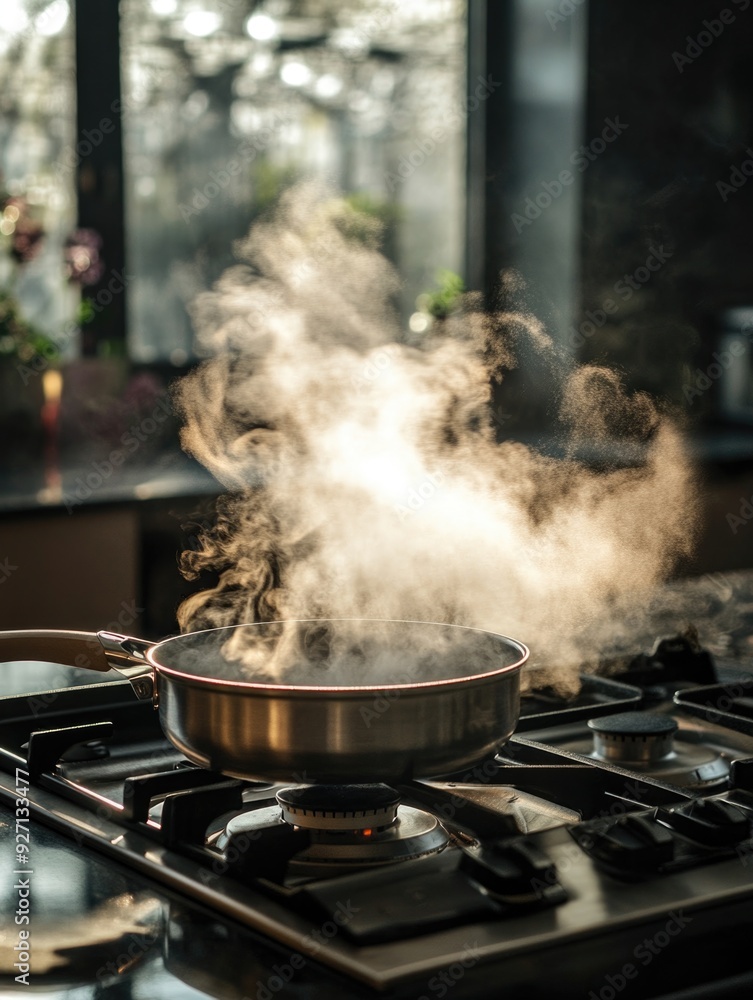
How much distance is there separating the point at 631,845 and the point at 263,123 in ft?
11.5

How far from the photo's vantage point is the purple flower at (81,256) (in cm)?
354

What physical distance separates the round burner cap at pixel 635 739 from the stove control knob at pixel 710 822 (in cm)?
24

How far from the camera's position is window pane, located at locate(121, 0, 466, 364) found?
3.79 m

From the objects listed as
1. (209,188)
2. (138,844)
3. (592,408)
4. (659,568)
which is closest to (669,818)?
(138,844)

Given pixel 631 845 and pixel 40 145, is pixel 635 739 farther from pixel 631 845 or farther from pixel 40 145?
pixel 40 145

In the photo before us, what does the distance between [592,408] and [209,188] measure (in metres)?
1.41

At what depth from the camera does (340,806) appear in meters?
0.81

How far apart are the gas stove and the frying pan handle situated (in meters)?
0.06

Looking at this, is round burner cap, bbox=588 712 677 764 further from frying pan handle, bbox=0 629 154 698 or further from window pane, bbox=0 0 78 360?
window pane, bbox=0 0 78 360

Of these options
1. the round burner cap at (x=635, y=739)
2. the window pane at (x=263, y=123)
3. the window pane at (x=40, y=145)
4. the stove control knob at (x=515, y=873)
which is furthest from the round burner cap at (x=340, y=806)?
the window pane at (x=263, y=123)

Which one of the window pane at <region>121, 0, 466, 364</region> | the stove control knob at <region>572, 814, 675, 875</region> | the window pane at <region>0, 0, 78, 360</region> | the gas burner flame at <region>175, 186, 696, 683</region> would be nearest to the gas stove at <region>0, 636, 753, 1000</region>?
the stove control knob at <region>572, 814, 675, 875</region>

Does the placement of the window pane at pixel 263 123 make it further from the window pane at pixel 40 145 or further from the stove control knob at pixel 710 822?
the stove control knob at pixel 710 822

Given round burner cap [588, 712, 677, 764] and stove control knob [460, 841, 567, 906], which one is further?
round burner cap [588, 712, 677, 764]

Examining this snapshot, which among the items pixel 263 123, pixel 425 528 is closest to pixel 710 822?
pixel 425 528
